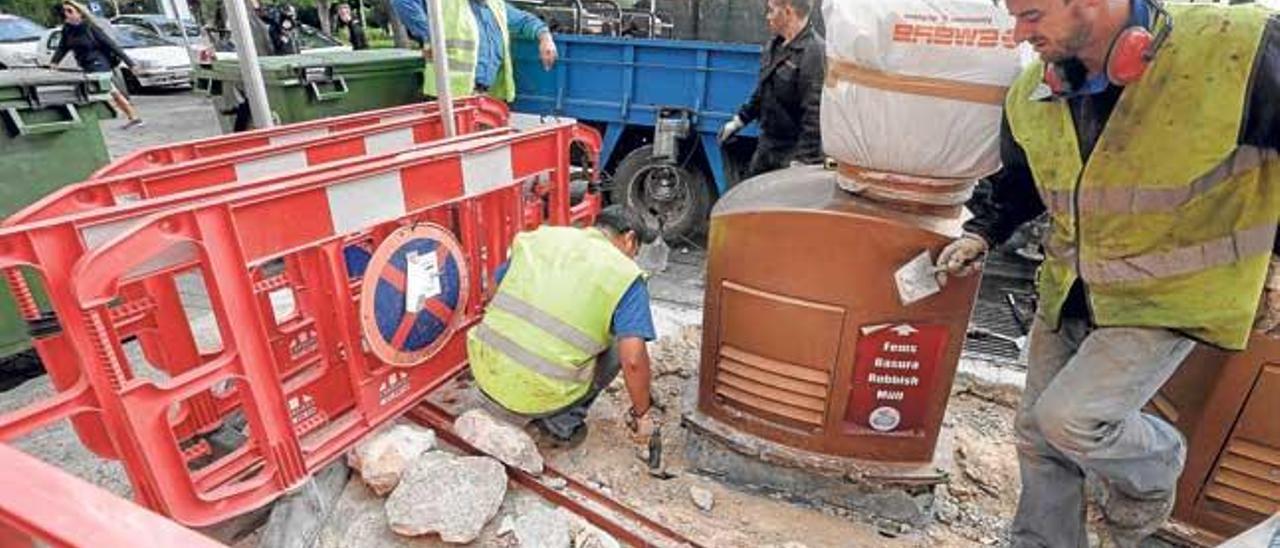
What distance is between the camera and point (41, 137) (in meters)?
3.28

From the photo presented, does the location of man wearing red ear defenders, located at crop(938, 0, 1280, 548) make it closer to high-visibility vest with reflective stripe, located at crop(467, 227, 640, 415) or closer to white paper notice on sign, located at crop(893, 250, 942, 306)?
white paper notice on sign, located at crop(893, 250, 942, 306)

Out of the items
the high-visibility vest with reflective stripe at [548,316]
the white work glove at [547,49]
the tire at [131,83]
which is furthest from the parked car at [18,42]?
the high-visibility vest with reflective stripe at [548,316]

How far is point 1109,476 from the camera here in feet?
6.54

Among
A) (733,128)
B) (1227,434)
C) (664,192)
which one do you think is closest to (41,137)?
(733,128)

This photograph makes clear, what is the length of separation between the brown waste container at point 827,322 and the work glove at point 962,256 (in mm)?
35

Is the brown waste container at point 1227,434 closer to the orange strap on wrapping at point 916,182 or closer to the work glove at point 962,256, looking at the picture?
A: the work glove at point 962,256

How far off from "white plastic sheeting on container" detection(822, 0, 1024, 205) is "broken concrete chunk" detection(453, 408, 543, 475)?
1.46 meters

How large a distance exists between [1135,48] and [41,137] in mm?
4290

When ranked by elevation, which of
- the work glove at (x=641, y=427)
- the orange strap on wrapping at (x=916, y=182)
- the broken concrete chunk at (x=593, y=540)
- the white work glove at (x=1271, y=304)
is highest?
the orange strap on wrapping at (x=916, y=182)

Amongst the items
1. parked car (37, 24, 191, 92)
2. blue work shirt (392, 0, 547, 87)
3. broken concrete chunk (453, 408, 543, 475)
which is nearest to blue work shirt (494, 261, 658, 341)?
broken concrete chunk (453, 408, 543, 475)

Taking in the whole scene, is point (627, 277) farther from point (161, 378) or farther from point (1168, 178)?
point (161, 378)

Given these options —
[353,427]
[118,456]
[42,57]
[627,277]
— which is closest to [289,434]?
[353,427]

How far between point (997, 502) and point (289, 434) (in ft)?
8.25

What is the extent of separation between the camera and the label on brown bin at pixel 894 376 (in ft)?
7.50
